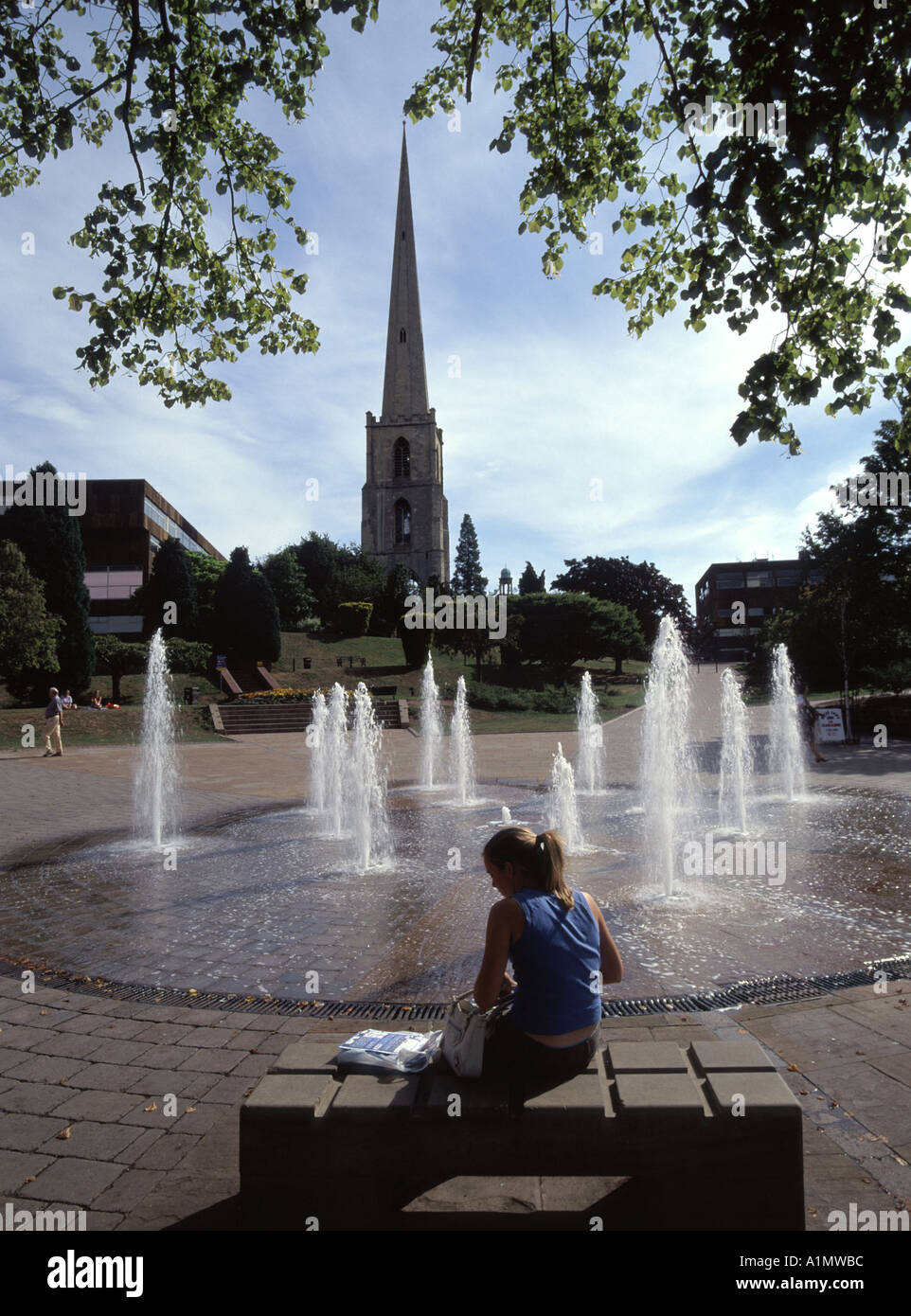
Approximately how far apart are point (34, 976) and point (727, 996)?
4249 mm

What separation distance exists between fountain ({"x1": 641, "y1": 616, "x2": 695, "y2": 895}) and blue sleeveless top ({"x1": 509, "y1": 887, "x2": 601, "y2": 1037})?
4.63 metres

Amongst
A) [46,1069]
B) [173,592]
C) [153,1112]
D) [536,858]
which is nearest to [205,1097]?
[153,1112]

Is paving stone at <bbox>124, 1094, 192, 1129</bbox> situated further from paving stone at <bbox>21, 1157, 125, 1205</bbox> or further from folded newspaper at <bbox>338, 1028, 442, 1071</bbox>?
folded newspaper at <bbox>338, 1028, 442, 1071</bbox>

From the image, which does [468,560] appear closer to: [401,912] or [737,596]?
[737,596]

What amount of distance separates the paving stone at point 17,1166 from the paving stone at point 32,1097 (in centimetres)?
33

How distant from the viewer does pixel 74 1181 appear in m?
2.89

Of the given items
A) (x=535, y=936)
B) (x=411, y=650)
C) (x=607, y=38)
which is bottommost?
(x=535, y=936)

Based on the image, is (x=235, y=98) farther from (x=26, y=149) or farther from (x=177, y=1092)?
(x=177, y=1092)

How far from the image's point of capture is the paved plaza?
2738mm

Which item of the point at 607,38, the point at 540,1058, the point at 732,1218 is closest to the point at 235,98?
the point at 607,38

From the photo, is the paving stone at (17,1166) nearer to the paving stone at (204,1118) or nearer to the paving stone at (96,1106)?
the paving stone at (96,1106)

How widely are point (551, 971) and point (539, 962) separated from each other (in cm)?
5

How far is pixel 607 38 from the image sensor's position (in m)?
6.18

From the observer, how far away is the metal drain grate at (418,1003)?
14.6 feet
